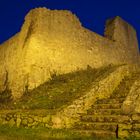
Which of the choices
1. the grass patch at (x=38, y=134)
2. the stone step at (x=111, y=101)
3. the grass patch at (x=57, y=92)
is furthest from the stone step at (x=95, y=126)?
the stone step at (x=111, y=101)

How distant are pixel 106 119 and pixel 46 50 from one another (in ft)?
18.9

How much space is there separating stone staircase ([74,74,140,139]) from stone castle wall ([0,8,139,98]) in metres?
3.85

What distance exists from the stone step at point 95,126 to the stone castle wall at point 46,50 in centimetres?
414

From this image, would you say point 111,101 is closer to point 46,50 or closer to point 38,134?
point 38,134

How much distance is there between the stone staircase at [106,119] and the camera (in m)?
7.95

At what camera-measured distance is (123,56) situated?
1884 cm

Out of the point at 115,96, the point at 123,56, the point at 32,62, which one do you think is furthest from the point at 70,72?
the point at 123,56

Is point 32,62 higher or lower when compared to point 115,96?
higher

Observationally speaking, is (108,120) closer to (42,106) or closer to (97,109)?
(97,109)

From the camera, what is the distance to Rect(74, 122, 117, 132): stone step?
819 centimetres

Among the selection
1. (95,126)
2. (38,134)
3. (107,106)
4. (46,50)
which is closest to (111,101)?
(107,106)

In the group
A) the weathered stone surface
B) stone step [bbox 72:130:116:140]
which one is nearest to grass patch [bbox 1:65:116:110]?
stone step [bbox 72:130:116:140]

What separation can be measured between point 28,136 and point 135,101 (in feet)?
11.0

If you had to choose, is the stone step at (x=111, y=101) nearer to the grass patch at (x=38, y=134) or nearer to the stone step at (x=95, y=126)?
the stone step at (x=95, y=126)
